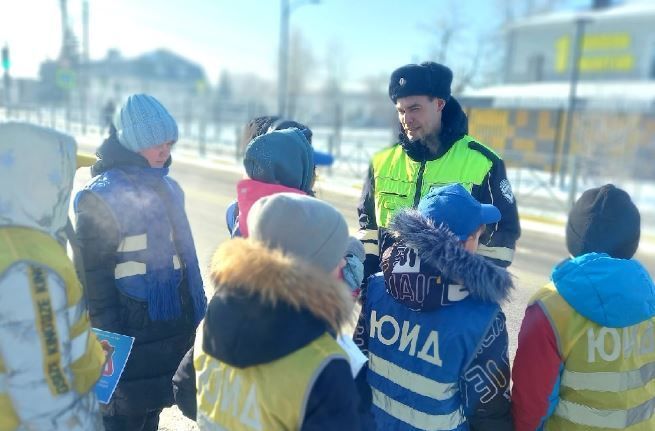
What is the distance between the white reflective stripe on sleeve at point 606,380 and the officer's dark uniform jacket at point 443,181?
2.90 feet

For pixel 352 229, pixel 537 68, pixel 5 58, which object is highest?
pixel 537 68

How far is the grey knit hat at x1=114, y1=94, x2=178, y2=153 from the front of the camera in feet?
8.13

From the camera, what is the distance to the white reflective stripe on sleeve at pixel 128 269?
233cm

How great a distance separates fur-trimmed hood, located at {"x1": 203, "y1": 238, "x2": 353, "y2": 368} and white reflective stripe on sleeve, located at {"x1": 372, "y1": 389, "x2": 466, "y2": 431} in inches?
23.5

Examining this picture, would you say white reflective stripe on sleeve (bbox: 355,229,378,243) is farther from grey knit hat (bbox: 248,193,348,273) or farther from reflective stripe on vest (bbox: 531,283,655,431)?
grey knit hat (bbox: 248,193,348,273)

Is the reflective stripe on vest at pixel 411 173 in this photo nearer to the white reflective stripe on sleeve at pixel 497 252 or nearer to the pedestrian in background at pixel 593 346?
the white reflective stripe on sleeve at pixel 497 252

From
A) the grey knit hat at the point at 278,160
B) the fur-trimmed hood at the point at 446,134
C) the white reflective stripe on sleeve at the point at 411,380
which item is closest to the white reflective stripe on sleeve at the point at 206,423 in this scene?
the white reflective stripe on sleeve at the point at 411,380

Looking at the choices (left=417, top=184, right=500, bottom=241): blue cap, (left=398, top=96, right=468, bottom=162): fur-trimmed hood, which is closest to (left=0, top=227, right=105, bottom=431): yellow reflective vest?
(left=417, top=184, right=500, bottom=241): blue cap

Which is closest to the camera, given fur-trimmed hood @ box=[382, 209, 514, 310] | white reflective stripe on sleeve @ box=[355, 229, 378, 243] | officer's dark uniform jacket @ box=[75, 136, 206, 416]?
fur-trimmed hood @ box=[382, 209, 514, 310]

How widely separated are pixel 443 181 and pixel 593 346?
1185 millimetres

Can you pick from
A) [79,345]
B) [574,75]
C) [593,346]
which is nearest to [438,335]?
[593,346]

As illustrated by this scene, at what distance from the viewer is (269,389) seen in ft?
4.72

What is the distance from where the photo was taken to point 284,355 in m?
1.42

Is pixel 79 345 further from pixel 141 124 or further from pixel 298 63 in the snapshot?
pixel 298 63
